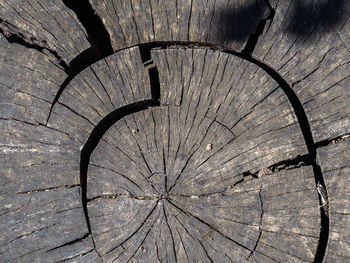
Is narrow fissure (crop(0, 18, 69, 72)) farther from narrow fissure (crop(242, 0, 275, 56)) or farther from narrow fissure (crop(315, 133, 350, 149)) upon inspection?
narrow fissure (crop(315, 133, 350, 149))

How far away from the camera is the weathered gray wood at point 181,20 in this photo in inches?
88.4

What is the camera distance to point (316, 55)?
7.23ft

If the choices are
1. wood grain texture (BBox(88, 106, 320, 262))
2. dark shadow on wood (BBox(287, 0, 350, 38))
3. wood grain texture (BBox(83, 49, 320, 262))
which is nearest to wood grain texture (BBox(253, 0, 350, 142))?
dark shadow on wood (BBox(287, 0, 350, 38))

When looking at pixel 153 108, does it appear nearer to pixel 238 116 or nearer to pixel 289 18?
pixel 238 116

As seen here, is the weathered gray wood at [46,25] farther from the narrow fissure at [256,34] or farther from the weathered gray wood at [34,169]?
the narrow fissure at [256,34]

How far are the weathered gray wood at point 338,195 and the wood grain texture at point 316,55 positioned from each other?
0.09 metres

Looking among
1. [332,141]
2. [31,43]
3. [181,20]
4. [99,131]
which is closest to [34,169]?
[99,131]

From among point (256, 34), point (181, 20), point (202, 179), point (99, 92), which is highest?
point (181, 20)

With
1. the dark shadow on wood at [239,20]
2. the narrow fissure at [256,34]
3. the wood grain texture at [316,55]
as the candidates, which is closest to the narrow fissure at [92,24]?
the dark shadow on wood at [239,20]

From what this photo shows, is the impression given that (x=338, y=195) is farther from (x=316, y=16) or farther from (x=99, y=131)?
(x=99, y=131)

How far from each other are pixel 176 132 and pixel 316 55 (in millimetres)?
810

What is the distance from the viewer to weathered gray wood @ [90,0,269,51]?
224cm

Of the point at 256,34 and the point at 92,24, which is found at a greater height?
the point at 92,24

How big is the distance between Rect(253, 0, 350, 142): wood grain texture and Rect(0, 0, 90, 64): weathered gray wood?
1.00 m
